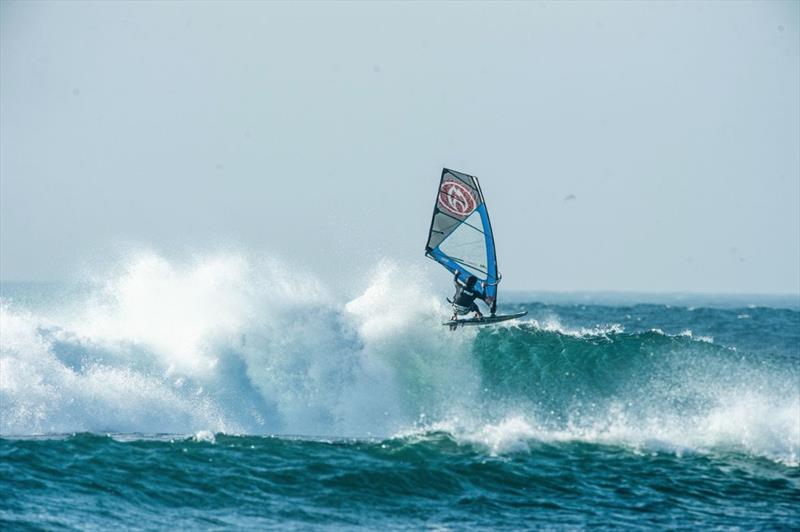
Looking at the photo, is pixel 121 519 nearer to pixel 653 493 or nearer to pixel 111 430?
pixel 111 430

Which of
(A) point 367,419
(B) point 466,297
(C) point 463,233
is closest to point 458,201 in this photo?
(C) point 463,233

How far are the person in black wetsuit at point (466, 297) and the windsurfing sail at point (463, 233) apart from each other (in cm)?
33

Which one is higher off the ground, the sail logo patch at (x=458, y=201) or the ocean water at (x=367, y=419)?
the sail logo patch at (x=458, y=201)

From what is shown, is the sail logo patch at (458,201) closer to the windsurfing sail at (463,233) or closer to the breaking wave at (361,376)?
the windsurfing sail at (463,233)

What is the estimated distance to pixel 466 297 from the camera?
18.3m

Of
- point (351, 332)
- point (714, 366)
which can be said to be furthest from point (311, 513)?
point (714, 366)

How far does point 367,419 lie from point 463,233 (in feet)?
15.0

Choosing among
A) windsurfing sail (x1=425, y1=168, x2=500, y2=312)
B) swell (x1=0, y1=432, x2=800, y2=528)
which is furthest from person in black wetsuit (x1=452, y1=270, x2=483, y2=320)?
swell (x1=0, y1=432, x2=800, y2=528)

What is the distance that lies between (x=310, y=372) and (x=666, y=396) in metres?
7.85

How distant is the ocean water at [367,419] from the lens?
1495 cm

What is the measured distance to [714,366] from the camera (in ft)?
80.0

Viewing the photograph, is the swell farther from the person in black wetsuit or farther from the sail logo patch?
the sail logo patch

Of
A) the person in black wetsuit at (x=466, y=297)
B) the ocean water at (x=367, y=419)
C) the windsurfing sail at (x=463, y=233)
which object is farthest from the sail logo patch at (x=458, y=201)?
the ocean water at (x=367, y=419)

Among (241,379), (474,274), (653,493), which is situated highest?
(474,274)
